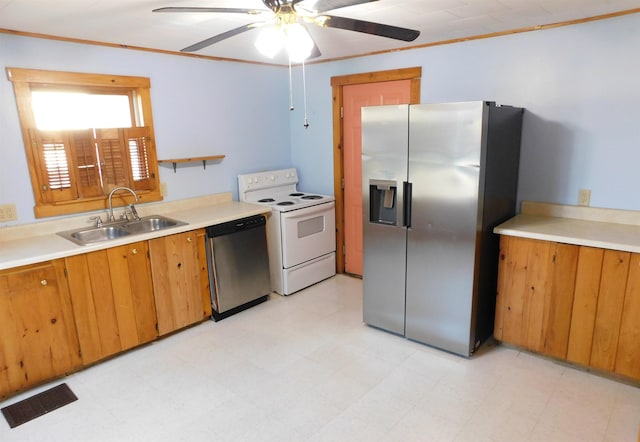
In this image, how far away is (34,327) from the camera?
97.6 inches

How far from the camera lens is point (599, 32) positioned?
8.71 feet

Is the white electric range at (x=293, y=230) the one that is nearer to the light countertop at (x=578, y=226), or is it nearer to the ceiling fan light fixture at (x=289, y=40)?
the light countertop at (x=578, y=226)

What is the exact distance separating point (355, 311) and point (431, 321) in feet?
2.74

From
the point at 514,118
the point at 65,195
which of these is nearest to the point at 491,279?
the point at 514,118

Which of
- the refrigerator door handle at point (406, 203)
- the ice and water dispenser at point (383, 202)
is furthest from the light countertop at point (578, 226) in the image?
the ice and water dispenser at point (383, 202)

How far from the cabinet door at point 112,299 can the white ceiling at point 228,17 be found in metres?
1.44

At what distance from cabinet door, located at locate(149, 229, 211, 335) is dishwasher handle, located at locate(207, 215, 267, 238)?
→ 0.28 ft

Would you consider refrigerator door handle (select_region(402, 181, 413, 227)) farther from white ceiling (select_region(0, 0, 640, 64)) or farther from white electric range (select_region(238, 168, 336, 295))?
white electric range (select_region(238, 168, 336, 295))

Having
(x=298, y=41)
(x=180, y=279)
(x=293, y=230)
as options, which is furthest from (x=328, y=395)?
(x=298, y=41)

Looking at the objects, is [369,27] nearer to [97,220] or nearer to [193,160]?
[193,160]

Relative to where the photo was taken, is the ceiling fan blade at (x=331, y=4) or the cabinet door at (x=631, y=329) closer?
the ceiling fan blade at (x=331, y=4)

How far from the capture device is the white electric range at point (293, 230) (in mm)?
3795

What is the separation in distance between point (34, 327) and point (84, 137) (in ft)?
4.56

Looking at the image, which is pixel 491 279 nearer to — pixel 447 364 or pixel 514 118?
pixel 447 364
